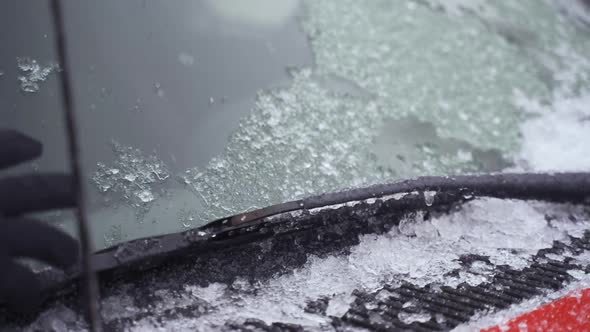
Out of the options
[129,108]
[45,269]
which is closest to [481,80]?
[129,108]

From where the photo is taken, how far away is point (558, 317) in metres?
1.36

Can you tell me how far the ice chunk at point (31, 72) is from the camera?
59.4 inches

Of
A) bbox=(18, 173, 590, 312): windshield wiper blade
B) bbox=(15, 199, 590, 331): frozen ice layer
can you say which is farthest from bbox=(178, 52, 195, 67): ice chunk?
bbox=(15, 199, 590, 331): frozen ice layer

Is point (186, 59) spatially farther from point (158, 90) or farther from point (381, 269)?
point (381, 269)

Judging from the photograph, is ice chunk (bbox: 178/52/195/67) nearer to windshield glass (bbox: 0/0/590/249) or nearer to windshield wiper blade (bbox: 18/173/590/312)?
windshield glass (bbox: 0/0/590/249)

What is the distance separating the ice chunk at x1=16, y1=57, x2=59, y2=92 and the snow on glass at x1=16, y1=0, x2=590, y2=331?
0.97 ft

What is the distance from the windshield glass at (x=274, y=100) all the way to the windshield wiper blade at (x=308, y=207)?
124 mm

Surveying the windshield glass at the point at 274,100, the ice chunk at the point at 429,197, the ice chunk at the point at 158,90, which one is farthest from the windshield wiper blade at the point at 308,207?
the ice chunk at the point at 158,90

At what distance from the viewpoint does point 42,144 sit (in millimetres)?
1422

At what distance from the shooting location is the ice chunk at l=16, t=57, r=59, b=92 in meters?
1.51

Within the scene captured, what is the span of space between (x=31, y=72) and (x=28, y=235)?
21.5 inches

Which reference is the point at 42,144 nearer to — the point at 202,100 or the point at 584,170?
the point at 202,100

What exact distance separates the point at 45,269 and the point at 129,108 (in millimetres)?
555

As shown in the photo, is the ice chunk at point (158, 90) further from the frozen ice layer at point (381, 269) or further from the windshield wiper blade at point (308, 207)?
the frozen ice layer at point (381, 269)
